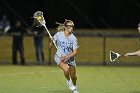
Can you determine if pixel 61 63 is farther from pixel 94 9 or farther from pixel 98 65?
pixel 94 9

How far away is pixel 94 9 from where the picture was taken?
147ft

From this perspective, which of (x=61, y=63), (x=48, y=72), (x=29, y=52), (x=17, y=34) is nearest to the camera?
(x=61, y=63)

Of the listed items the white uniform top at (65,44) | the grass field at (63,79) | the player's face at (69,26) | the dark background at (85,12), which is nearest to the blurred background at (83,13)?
the dark background at (85,12)

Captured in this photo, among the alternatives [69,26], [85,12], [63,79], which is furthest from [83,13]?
[69,26]

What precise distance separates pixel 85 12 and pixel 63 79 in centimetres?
2513

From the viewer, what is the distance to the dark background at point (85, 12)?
142ft

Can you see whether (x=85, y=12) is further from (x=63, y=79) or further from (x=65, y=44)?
(x=65, y=44)

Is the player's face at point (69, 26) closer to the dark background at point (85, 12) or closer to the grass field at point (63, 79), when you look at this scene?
the grass field at point (63, 79)

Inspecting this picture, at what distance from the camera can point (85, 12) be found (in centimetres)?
4412

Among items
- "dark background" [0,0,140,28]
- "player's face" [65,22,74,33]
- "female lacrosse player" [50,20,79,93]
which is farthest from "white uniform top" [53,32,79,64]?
"dark background" [0,0,140,28]

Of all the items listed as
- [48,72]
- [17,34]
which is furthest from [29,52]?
[48,72]

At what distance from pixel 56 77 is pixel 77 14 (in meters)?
24.7

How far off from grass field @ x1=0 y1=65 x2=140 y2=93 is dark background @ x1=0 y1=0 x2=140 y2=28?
19.4 meters

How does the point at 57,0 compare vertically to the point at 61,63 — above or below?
above
